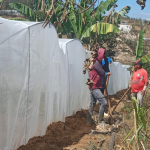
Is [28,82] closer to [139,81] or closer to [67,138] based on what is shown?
[67,138]

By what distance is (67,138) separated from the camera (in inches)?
179

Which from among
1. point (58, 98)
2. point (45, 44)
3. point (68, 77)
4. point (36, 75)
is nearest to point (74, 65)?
point (68, 77)

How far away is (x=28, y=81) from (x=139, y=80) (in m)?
3.31

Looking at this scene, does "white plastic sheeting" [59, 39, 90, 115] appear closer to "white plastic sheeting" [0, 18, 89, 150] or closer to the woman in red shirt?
"white plastic sheeting" [0, 18, 89, 150]

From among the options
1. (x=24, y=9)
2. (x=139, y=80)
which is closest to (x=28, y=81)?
(x=139, y=80)

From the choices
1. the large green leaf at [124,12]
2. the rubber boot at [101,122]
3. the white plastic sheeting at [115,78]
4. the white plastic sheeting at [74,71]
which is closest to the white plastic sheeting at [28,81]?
the white plastic sheeting at [74,71]

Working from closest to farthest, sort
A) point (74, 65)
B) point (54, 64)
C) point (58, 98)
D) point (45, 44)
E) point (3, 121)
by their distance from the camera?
point (3, 121) < point (45, 44) < point (54, 64) < point (58, 98) < point (74, 65)

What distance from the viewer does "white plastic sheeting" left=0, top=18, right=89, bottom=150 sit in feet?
10.8

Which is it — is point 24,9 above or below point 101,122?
above

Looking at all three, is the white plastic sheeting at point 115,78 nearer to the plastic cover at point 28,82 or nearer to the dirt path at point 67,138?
the dirt path at point 67,138

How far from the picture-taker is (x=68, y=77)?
19.7ft

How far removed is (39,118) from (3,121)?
3.67 ft

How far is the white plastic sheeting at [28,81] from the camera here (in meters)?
3.30

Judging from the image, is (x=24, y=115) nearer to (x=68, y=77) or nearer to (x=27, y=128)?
(x=27, y=128)
